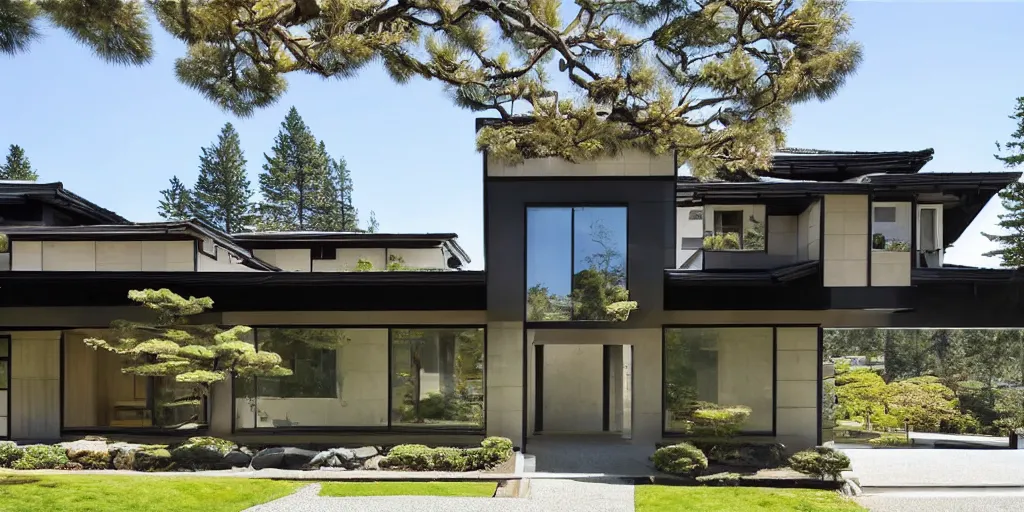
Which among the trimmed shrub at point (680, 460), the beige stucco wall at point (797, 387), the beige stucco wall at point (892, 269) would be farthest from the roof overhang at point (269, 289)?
the beige stucco wall at point (892, 269)

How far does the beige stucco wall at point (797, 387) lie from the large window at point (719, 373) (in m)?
0.21

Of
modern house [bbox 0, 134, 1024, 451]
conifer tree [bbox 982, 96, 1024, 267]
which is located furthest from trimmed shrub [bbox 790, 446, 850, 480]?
conifer tree [bbox 982, 96, 1024, 267]

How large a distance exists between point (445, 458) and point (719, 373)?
5.98 metres

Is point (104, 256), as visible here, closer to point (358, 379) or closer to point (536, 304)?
point (358, 379)

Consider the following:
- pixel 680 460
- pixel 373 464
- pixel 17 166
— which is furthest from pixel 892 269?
pixel 17 166

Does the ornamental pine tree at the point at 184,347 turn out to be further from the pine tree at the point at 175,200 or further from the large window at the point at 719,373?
the pine tree at the point at 175,200

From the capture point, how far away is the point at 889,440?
15.7 metres

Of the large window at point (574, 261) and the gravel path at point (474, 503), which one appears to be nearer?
the gravel path at point (474, 503)

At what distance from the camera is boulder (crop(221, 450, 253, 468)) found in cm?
1184

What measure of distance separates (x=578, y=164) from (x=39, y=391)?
12373 millimetres

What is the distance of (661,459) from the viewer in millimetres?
11414

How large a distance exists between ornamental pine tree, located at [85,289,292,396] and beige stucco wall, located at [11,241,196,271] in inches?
58.8

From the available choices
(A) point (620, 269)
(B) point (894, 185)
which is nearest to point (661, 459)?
(A) point (620, 269)

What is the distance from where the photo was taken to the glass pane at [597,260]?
13141 millimetres
